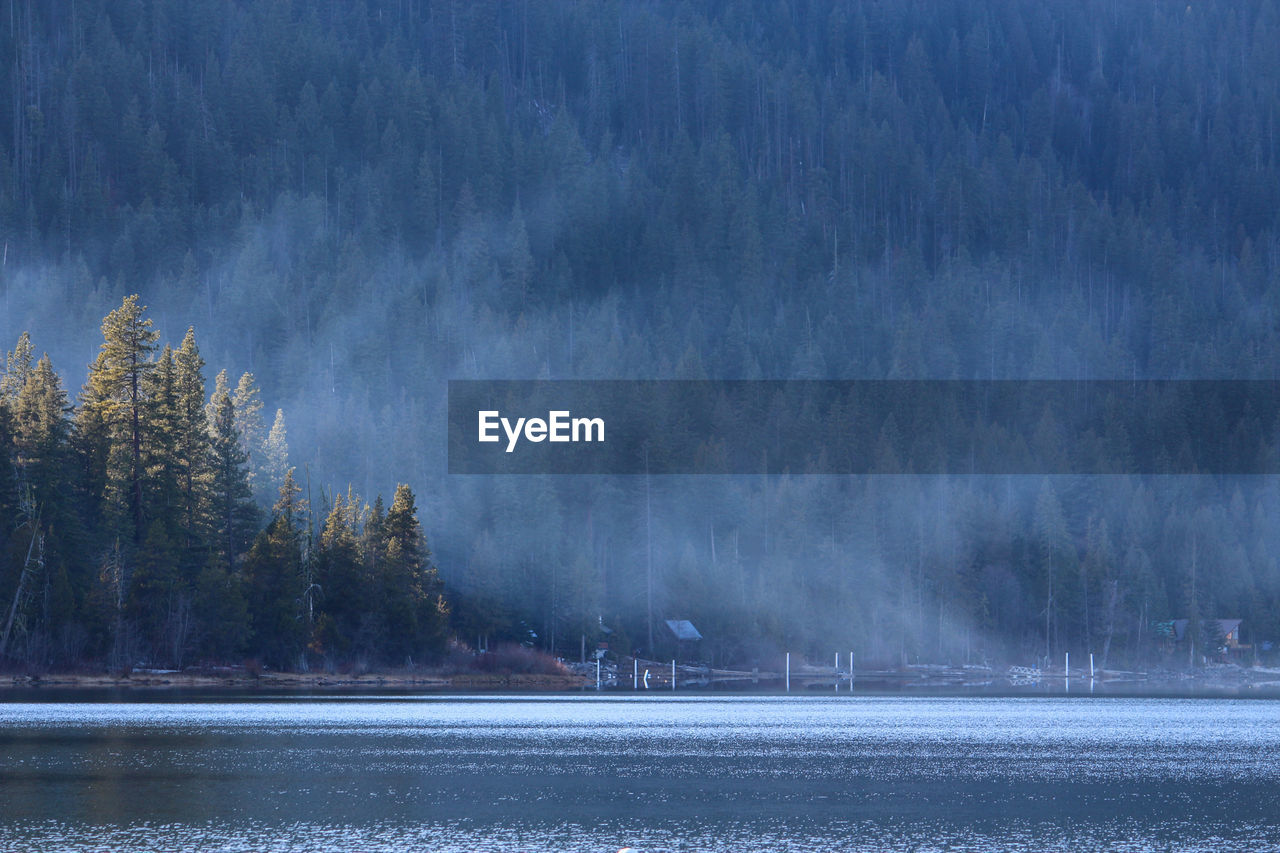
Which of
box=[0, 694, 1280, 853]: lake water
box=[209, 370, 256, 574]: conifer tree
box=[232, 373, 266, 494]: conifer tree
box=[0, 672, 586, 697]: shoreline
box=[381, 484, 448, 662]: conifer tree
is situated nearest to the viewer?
box=[0, 694, 1280, 853]: lake water

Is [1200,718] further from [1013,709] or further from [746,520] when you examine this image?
[746,520]

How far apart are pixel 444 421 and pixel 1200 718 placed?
9211 centimetres

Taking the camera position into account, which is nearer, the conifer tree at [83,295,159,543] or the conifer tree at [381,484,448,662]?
the conifer tree at [83,295,159,543]

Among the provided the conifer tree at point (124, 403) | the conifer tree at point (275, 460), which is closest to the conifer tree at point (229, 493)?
the conifer tree at point (124, 403)

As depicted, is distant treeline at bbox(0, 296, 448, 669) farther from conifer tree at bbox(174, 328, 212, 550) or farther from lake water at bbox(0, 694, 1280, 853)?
lake water at bbox(0, 694, 1280, 853)

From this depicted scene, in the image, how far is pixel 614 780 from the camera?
188ft

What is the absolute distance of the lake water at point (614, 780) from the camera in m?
43.8

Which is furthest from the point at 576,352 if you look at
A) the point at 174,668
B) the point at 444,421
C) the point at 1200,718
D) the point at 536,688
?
the point at 1200,718

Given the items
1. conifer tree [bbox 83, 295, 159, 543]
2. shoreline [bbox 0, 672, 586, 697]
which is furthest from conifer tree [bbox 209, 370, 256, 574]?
shoreline [bbox 0, 672, 586, 697]

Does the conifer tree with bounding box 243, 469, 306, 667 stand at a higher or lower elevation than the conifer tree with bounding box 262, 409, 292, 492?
lower

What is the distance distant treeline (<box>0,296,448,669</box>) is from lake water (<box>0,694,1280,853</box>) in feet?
37.6

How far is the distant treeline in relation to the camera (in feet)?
337

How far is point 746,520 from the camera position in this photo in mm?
158750
